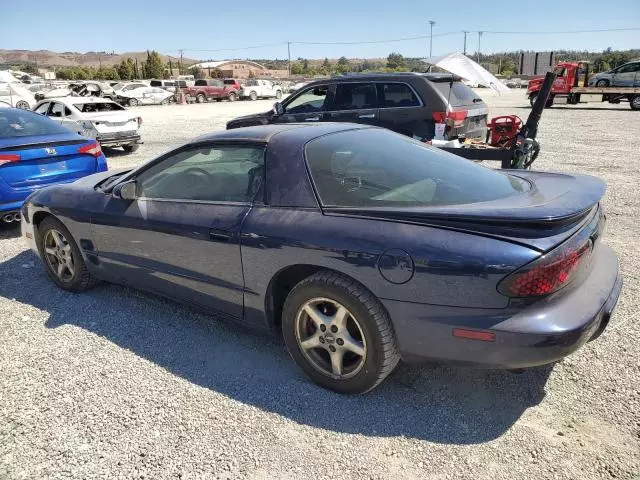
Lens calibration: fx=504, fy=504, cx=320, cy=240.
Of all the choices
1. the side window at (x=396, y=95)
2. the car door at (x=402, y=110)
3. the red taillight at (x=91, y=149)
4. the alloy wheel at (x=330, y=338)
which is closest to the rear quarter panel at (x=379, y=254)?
the alloy wheel at (x=330, y=338)

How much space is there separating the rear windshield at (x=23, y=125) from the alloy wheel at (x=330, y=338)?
514cm

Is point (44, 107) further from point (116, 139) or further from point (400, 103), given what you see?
point (400, 103)

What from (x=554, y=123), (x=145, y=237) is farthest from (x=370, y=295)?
(x=554, y=123)

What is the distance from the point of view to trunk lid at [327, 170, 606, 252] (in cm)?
230

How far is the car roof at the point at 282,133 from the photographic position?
10.3 feet

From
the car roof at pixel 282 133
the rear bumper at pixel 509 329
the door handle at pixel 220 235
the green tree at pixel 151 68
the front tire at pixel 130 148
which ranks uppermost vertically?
the green tree at pixel 151 68

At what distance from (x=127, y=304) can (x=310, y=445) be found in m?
2.26

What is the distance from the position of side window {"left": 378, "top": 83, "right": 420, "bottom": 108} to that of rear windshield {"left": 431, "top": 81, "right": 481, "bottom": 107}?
0.39 meters

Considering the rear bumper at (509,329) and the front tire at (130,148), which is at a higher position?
the rear bumper at (509,329)

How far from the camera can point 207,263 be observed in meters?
3.17

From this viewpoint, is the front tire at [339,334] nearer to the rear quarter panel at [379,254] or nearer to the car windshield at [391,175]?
the rear quarter panel at [379,254]

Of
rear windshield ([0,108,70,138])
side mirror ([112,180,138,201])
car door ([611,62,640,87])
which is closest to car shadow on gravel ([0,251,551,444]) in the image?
side mirror ([112,180,138,201])

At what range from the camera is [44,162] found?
5898 millimetres

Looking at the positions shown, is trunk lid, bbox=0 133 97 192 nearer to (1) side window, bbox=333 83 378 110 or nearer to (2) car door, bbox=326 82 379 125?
(2) car door, bbox=326 82 379 125
